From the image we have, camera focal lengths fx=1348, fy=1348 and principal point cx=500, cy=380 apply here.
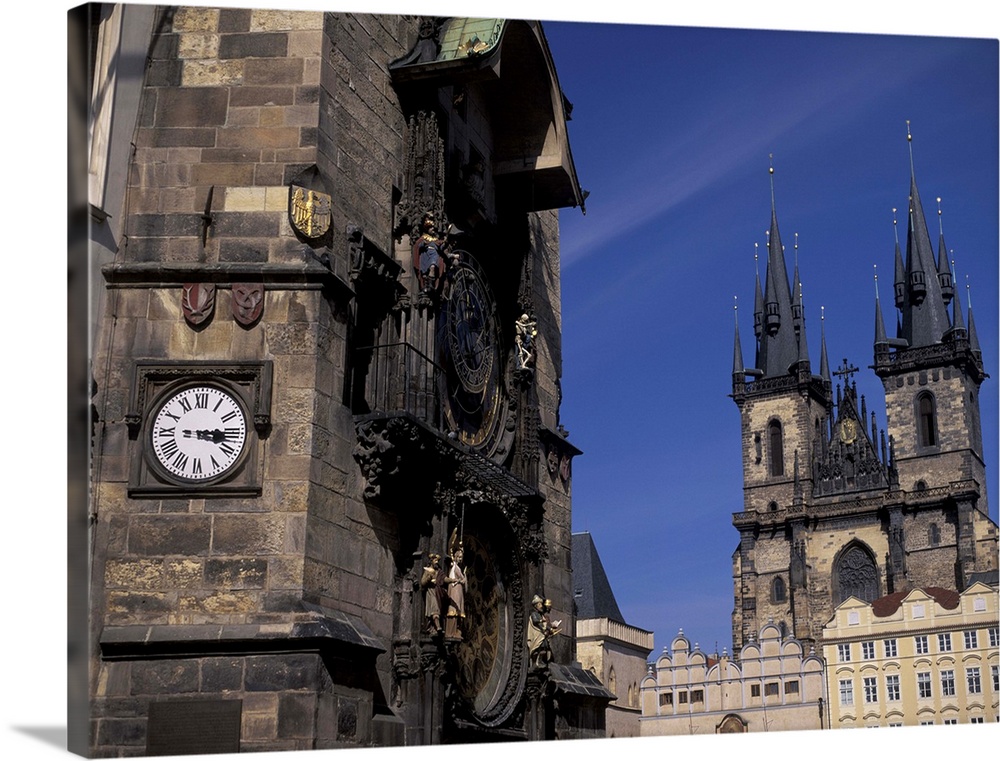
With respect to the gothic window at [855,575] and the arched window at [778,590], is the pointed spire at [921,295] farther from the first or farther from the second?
the arched window at [778,590]

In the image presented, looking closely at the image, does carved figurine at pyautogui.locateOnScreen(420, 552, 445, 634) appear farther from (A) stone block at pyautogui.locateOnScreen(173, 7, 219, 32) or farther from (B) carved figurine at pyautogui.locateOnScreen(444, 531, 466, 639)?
(A) stone block at pyautogui.locateOnScreen(173, 7, 219, 32)

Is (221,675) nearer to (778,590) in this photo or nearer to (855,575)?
(855,575)

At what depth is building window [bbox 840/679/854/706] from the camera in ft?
164

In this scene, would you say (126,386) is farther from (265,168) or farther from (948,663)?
(948,663)

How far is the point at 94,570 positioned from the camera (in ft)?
34.0

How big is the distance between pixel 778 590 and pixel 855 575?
4712 millimetres

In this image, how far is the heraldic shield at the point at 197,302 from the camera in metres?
11.0

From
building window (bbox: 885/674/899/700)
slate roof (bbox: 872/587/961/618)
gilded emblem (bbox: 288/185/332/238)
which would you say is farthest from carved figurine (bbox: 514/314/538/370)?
slate roof (bbox: 872/587/961/618)

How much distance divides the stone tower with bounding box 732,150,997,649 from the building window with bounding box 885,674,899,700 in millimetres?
26546

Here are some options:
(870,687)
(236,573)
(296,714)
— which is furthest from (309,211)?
(870,687)

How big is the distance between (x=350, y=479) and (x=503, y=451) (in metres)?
4.10

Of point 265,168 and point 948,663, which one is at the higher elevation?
point 265,168

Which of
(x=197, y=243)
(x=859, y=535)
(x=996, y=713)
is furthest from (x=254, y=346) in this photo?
(x=859, y=535)

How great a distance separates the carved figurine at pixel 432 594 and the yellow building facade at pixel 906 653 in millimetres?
17349
